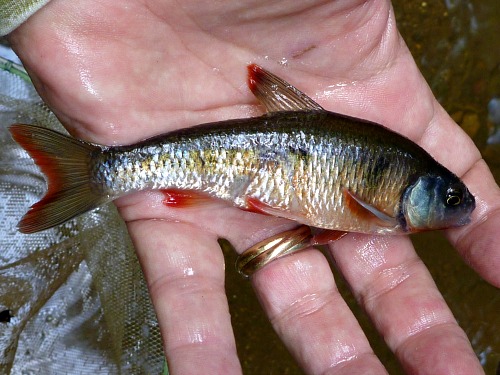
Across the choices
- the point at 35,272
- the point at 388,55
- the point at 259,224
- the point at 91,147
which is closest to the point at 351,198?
the point at 259,224

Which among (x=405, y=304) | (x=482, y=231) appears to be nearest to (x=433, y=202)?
(x=482, y=231)

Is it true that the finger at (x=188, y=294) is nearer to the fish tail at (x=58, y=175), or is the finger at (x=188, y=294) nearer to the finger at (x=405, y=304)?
the fish tail at (x=58, y=175)

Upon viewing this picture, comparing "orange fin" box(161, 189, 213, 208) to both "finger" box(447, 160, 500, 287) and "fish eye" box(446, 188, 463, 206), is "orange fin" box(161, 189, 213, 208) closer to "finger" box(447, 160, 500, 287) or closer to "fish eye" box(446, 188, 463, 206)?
"fish eye" box(446, 188, 463, 206)

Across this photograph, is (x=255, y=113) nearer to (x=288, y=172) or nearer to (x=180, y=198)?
(x=288, y=172)

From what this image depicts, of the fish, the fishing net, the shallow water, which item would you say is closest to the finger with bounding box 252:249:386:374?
the fish

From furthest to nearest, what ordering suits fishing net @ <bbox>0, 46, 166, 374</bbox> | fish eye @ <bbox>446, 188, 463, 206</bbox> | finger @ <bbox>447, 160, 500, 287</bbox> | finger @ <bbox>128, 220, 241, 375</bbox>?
fishing net @ <bbox>0, 46, 166, 374</bbox>, fish eye @ <bbox>446, 188, 463, 206</bbox>, finger @ <bbox>447, 160, 500, 287</bbox>, finger @ <bbox>128, 220, 241, 375</bbox>
